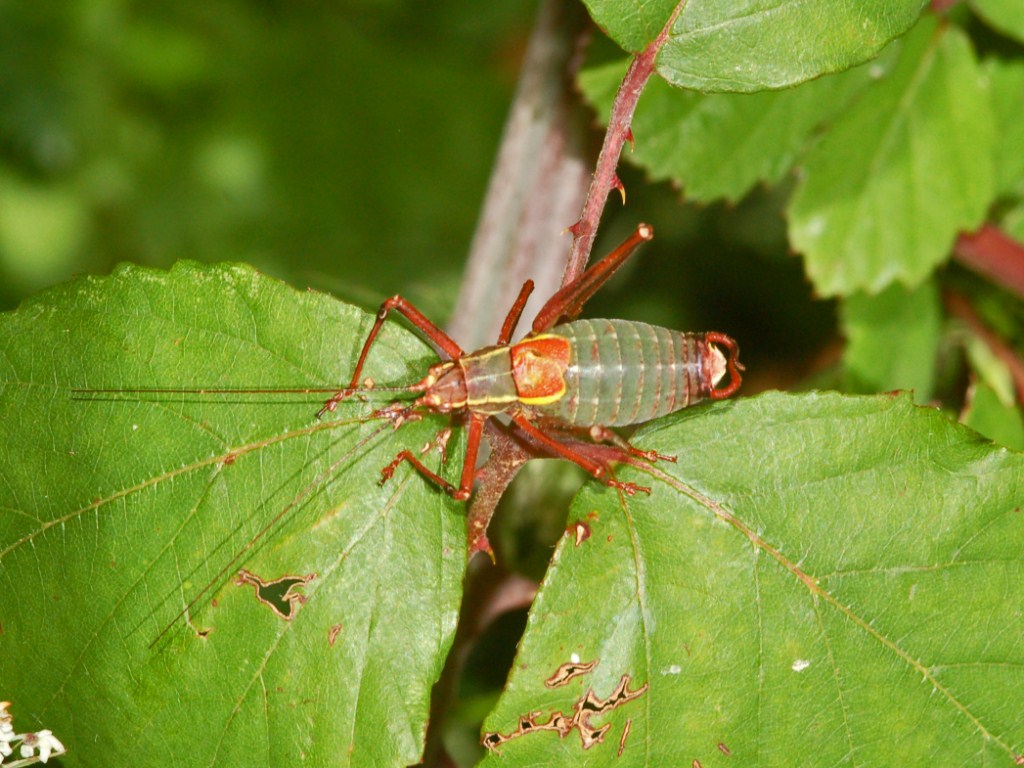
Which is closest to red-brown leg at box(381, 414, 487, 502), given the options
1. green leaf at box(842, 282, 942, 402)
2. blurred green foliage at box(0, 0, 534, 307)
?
green leaf at box(842, 282, 942, 402)

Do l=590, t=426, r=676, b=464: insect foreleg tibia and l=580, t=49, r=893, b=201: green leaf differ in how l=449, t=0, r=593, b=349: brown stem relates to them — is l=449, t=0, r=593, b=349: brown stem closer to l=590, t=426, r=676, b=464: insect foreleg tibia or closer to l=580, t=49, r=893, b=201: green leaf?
l=580, t=49, r=893, b=201: green leaf

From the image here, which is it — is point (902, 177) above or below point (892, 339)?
above

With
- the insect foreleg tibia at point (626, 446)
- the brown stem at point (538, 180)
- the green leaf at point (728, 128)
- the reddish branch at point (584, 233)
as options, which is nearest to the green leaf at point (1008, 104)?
the green leaf at point (728, 128)

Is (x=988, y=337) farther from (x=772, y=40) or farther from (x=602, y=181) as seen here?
(x=602, y=181)

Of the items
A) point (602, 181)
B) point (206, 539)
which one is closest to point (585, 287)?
point (602, 181)

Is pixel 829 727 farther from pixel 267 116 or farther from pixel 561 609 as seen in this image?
pixel 267 116

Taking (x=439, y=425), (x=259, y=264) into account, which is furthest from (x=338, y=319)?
Result: (x=259, y=264)
